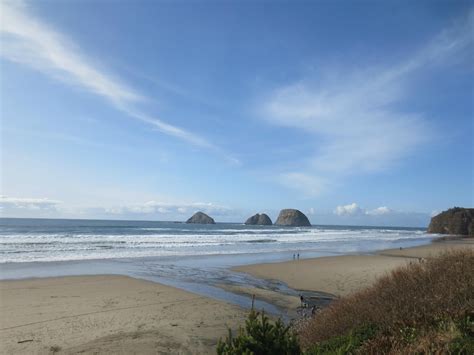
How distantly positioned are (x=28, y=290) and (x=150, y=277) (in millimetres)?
5370

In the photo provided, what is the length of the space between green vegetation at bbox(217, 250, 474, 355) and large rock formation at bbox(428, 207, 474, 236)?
96061mm

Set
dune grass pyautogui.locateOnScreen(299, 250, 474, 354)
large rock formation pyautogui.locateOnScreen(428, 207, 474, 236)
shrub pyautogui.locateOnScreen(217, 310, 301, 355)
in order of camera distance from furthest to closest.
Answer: large rock formation pyautogui.locateOnScreen(428, 207, 474, 236), dune grass pyautogui.locateOnScreen(299, 250, 474, 354), shrub pyautogui.locateOnScreen(217, 310, 301, 355)

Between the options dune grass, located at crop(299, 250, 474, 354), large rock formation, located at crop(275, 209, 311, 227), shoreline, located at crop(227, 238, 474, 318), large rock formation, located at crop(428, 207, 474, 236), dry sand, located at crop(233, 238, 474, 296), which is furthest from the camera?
large rock formation, located at crop(275, 209, 311, 227)

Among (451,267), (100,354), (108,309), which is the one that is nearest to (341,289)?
(451,267)

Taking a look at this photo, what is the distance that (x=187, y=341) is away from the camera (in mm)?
8562

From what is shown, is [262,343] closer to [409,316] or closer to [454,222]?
[409,316]

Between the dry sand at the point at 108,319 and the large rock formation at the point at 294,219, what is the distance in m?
161

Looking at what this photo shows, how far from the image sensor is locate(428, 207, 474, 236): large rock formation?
89750 millimetres

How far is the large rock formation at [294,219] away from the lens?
564 feet

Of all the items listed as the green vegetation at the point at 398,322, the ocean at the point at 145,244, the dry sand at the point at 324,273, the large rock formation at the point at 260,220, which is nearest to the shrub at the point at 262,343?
the green vegetation at the point at 398,322

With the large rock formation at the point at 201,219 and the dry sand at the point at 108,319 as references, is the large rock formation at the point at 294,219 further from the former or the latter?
the dry sand at the point at 108,319

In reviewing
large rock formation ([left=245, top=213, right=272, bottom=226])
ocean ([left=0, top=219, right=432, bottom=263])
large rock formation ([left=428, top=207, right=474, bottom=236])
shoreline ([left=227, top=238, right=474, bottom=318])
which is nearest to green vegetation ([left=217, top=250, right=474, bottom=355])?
shoreline ([left=227, top=238, right=474, bottom=318])

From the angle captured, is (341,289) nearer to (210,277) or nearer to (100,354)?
(210,277)

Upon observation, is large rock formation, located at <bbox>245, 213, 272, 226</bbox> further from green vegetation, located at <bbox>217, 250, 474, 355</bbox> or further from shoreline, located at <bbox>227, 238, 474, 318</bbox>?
green vegetation, located at <bbox>217, 250, 474, 355</bbox>
